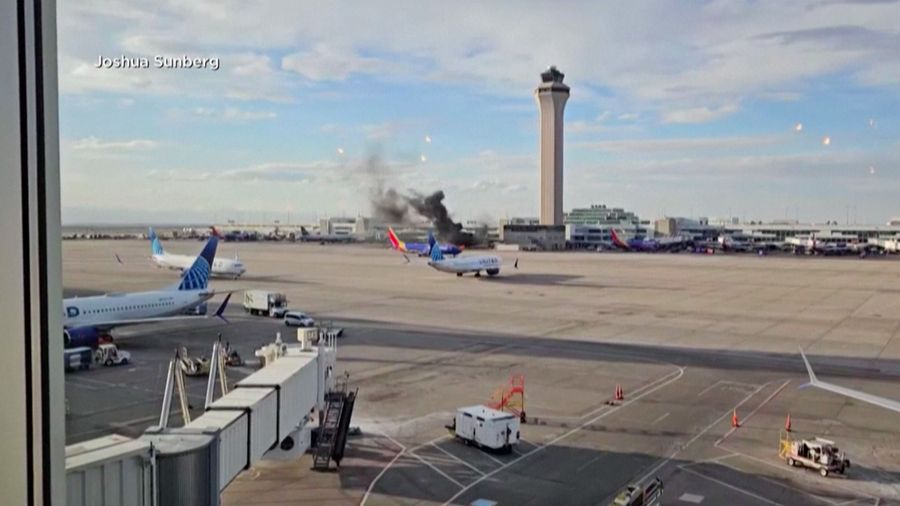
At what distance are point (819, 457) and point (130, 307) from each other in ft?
107

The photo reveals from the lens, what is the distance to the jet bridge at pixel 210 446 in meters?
6.96

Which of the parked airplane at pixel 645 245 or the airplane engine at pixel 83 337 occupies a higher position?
the parked airplane at pixel 645 245

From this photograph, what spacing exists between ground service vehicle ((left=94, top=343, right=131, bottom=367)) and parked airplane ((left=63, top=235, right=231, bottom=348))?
1335 millimetres

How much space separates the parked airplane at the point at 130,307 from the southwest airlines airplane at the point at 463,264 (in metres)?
35.7

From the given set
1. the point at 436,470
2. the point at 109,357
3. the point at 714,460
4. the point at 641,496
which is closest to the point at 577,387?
the point at 714,460

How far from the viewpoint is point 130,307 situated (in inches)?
1484

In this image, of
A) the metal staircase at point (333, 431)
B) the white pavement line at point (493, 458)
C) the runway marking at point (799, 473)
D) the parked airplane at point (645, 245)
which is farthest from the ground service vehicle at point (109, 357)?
the parked airplane at point (645, 245)

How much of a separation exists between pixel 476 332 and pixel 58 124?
132 ft

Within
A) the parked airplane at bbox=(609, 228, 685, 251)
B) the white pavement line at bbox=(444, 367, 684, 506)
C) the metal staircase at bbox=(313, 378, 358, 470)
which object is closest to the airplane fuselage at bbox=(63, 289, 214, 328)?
the metal staircase at bbox=(313, 378, 358, 470)

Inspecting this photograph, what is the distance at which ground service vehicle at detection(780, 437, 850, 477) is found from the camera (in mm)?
18828

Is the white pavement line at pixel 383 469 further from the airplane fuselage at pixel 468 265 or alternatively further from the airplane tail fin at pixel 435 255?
the airplane tail fin at pixel 435 255

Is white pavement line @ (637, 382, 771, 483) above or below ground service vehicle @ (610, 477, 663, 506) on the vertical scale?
below

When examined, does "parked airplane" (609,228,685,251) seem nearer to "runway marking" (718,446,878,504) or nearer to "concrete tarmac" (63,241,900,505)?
"concrete tarmac" (63,241,900,505)

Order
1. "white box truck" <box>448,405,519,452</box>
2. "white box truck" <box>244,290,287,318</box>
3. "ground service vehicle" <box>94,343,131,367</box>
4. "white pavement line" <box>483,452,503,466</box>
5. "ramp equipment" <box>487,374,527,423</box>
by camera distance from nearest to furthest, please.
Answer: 1. "white pavement line" <box>483,452,503,466</box>
2. "white box truck" <box>448,405,519,452</box>
3. "ramp equipment" <box>487,374,527,423</box>
4. "ground service vehicle" <box>94,343,131,367</box>
5. "white box truck" <box>244,290,287,318</box>
